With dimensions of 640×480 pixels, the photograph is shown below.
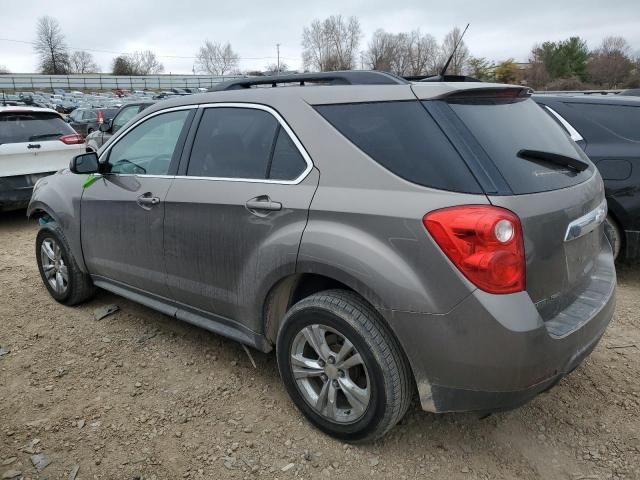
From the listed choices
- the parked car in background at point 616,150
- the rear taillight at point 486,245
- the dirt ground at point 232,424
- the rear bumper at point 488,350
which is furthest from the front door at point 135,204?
the parked car in background at point 616,150

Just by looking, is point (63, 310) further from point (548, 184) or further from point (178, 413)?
point (548, 184)

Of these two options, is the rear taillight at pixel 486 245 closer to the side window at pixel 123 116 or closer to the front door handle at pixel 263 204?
the front door handle at pixel 263 204

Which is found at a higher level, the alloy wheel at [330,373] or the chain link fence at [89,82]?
the chain link fence at [89,82]

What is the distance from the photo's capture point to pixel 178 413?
2.90 m

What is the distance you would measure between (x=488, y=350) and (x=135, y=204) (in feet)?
7.81

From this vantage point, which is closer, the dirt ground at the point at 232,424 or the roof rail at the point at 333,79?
the dirt ground at the point at 232,424

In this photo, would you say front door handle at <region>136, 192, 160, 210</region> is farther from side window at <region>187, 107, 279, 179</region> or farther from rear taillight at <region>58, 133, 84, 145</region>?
rear taillight at <region>58, 133, 84, 145</region>

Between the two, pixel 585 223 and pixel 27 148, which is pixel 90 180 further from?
pixel 27 148

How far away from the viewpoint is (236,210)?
2.77 meters

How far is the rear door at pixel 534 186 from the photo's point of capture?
84.1 inches

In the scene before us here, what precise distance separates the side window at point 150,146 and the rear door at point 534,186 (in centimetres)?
174

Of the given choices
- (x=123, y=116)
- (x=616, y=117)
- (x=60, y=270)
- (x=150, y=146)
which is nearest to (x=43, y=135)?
(x=60, y=270)

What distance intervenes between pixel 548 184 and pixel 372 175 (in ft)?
2.54

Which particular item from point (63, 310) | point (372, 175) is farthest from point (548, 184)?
point (63, 310)
